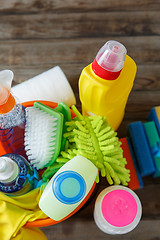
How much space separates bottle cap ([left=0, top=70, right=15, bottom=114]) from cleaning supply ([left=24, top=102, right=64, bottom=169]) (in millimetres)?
61

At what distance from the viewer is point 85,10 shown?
Result: 64cm

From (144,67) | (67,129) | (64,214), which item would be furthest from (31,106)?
(144,67)

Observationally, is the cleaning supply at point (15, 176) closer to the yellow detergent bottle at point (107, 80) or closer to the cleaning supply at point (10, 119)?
the cleaning supply at point (10, 119)

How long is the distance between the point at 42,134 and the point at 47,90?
0.15m

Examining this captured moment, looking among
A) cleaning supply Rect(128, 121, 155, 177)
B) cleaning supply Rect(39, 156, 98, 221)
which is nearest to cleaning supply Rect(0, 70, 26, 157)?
cleaning supply Rect(39, 156, 98, 221)

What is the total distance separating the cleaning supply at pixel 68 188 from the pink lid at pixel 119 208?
4.0 inches

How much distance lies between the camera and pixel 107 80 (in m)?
0.40

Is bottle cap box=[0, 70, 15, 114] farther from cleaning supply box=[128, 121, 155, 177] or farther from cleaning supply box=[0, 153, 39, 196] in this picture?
cleaning supply box=[128, 121, 155, 177]

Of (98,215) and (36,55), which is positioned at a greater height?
(36,55)

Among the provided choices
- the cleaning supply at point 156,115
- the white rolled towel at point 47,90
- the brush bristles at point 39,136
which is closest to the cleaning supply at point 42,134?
the brush bristles at point 39,136

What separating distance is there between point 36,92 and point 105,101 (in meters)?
0.16

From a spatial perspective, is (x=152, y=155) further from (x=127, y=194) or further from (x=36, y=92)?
(x=36, y=92)

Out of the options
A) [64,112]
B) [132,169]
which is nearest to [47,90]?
[64,112]

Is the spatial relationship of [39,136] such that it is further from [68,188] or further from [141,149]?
[141,149]
